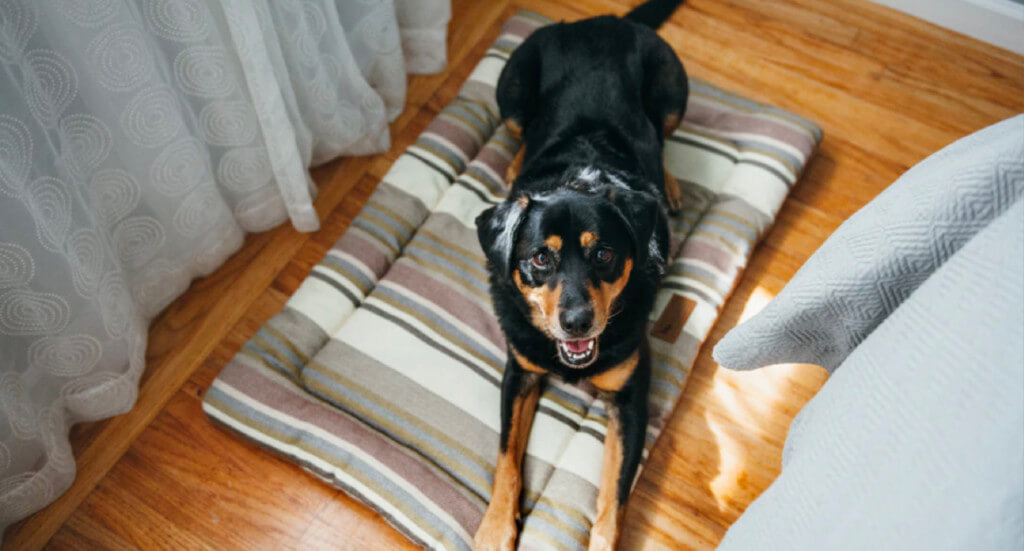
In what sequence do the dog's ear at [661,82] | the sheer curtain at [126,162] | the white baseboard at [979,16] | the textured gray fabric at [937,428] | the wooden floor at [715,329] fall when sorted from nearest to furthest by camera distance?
the textured gray fabric at [937,428] < the sheer curtain at [126,162] < the wooden floor at [715,329] < the dog's ear at [661,82] < the white baseboard at [979,16]

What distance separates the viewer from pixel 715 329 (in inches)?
84.0

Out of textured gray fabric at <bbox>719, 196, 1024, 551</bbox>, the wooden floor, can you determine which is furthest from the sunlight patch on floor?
textured gray fabric at <bbox>719, 196, 1024, 551</bbox>

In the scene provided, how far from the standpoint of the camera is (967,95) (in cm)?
260

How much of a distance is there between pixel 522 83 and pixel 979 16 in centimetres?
178

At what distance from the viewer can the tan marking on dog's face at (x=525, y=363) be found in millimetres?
1806

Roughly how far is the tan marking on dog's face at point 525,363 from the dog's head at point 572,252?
0.09 meters

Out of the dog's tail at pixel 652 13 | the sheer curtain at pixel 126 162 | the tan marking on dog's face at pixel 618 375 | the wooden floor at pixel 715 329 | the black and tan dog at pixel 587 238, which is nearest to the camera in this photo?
the sheer curtain at pixel 126 162

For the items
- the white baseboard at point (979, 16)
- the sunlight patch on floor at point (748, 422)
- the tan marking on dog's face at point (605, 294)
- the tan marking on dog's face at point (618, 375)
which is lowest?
the sunlight patch on floor at point (748, 422)

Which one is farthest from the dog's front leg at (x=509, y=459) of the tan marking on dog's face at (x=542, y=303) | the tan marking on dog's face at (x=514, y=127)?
the tan marking on dog's face at (x=514, y=127)

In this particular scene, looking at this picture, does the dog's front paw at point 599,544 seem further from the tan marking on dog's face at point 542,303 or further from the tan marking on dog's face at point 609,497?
the tan marking on dog's face at point 542,303

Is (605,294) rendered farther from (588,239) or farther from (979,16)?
(979,16)

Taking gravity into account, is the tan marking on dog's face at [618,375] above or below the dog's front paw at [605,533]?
above

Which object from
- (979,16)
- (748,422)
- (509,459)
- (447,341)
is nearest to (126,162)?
(447,341)

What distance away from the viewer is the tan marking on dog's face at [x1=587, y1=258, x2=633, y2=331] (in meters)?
1.58
